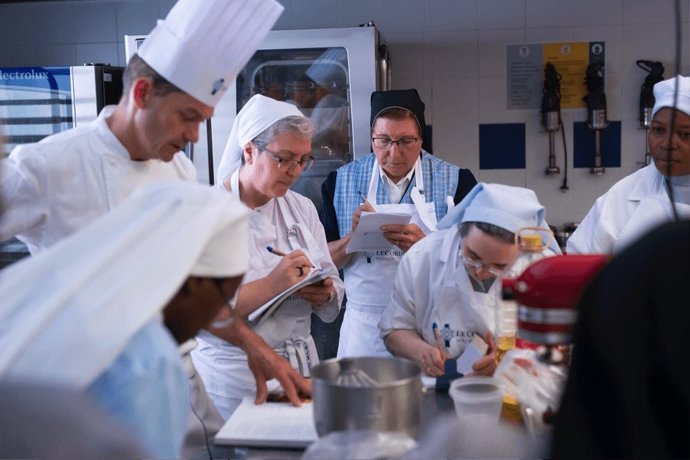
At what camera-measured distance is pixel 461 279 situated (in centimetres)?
201

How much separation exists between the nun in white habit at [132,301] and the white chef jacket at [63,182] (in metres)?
0.73

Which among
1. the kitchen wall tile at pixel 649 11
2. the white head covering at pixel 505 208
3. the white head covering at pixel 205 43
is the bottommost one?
the white head covering at pixel 505 208

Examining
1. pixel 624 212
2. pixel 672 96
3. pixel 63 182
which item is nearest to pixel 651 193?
pixel 624 212

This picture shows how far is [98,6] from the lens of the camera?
158 inches

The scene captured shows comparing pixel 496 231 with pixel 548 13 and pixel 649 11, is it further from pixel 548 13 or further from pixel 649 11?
pixel 649 11

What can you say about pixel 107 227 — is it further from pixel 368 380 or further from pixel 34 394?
pixel 368 380

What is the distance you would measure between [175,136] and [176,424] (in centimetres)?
93

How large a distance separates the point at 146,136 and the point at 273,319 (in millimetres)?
706

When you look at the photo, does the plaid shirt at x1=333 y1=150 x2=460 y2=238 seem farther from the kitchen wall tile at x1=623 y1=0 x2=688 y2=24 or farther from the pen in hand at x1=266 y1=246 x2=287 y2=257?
the kitchen wall tile at x1=623 y1=0 x2=688 y2=24

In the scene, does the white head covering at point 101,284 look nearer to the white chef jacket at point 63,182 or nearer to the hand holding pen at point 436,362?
the white chef jacket at point 63,182

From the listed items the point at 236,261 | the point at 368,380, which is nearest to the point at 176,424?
the point at 236,261

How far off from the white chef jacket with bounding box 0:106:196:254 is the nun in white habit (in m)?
0.73

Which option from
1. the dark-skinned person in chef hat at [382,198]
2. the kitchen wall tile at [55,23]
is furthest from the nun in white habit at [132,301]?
the kitchen wall tile at [55,23]

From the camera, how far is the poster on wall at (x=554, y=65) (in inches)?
152
